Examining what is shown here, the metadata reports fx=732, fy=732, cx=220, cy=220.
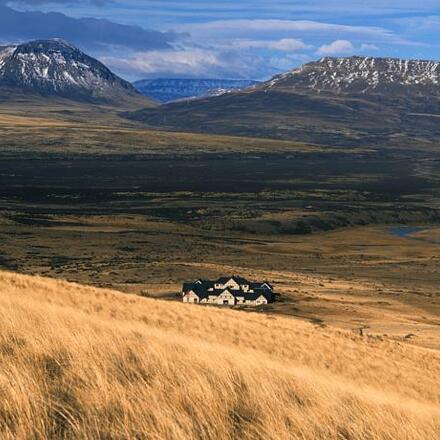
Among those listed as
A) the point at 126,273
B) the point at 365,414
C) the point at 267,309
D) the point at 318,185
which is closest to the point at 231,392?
the point at 365,414

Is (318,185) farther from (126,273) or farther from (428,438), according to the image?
(428,438)

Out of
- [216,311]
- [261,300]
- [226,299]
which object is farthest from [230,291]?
[216,311]

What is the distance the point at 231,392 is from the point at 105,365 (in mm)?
1562

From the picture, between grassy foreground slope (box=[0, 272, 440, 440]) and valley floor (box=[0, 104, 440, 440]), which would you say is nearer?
grassy foreground slope (box=[0, 272, 440, 440])

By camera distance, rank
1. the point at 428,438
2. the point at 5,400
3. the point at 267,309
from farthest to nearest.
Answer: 1. the point at 267,309
2. the point at 428,438
3. the point at 5,400

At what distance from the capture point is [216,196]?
511 ft

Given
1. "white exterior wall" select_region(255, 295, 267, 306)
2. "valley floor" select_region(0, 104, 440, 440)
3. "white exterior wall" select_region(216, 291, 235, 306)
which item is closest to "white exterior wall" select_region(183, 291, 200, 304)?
"valley floor" select_region(0, 104, 440, 440)

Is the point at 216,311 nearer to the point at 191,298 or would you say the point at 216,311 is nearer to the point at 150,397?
the point at 191,298

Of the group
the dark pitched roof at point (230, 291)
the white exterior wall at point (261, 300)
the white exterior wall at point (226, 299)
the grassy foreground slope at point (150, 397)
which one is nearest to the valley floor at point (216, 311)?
the grassy foreground slope at point (150, 397)

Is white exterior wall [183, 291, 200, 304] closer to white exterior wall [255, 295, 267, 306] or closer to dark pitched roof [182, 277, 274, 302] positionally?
dark pitched roof [182, 277, 274, 302]

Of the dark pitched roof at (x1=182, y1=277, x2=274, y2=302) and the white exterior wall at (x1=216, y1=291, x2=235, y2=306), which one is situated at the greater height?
the dark pitched roof at (x1=182, y1=277, x2=274, y2=302)

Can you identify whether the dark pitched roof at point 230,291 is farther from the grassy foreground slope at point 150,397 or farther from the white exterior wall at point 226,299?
the grassy foreground slope at point 150,397

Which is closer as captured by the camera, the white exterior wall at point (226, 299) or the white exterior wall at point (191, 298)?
the white exterior wall at point (191, 298)

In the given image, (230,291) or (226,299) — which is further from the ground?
(230,291)
